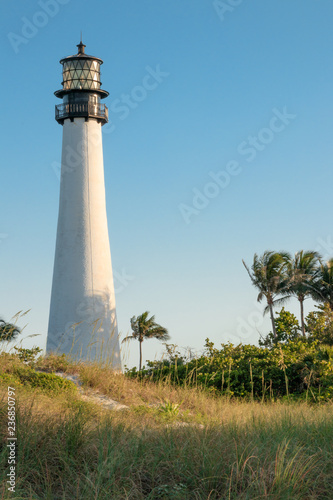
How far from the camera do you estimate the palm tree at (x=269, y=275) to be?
39750mm

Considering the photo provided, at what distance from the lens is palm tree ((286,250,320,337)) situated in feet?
134

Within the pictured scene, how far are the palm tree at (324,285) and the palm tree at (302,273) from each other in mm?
308

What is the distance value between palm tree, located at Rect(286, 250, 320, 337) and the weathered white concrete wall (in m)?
22.4

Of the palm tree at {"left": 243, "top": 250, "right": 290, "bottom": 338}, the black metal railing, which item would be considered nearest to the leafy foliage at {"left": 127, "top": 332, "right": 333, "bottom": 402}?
the black metal railing

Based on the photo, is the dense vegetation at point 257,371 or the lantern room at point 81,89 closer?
the dense vegetation at point 257,371

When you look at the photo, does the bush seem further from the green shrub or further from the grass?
the grass

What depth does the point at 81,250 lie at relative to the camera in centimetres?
2070

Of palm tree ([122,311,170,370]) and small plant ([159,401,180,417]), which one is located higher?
palm tree ([122,311,170,370])

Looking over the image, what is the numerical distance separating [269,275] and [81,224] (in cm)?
2202

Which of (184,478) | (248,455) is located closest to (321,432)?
(248,455)

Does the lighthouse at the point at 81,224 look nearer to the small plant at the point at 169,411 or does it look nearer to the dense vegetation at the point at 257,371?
the dense vegetation at the point at 257,371

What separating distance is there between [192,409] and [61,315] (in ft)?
34.9

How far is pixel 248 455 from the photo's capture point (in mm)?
5676

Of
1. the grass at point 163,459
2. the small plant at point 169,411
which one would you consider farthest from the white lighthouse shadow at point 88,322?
the grass at point 163,459
